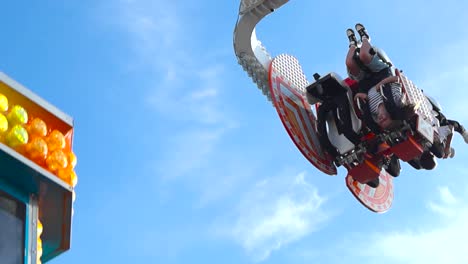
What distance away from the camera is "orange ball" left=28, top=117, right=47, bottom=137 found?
7074 mm

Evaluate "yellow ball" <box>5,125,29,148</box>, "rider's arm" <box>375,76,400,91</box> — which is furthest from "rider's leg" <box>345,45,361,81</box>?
"yellow ball" <box>5,125,29,148</box>

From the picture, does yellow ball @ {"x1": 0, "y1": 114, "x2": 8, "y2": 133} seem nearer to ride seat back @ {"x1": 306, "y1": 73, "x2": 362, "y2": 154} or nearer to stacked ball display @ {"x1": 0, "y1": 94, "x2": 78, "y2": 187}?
stacked ball display @ {"x1": 0, "y1": 94, "x2": 78, "y2": 187}

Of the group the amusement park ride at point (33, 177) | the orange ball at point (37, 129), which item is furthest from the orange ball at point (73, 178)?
the orange ball at point (37, 129)

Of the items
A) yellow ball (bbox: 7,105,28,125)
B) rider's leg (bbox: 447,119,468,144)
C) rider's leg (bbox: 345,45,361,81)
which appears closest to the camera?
yellow ball (bbox: 7,105,28,125)

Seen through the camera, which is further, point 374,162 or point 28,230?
point 374,162

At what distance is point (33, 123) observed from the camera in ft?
23.4

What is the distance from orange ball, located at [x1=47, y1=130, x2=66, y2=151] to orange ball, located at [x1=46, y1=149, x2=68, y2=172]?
3 centimetres

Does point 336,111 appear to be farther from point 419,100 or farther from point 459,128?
point 459,128

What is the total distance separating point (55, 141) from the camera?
283 inches

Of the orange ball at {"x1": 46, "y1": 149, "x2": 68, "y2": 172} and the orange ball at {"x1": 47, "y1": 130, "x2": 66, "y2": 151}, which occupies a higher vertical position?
the orange ball at {"x1": 47, "y1": 130, "x2": 66, "y2": 151}

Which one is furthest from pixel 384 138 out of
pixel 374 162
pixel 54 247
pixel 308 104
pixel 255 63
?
pixel 54 247

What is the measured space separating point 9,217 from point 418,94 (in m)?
8.94

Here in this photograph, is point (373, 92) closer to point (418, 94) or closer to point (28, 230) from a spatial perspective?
point (418, 94)

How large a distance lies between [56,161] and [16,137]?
0.40 meters
